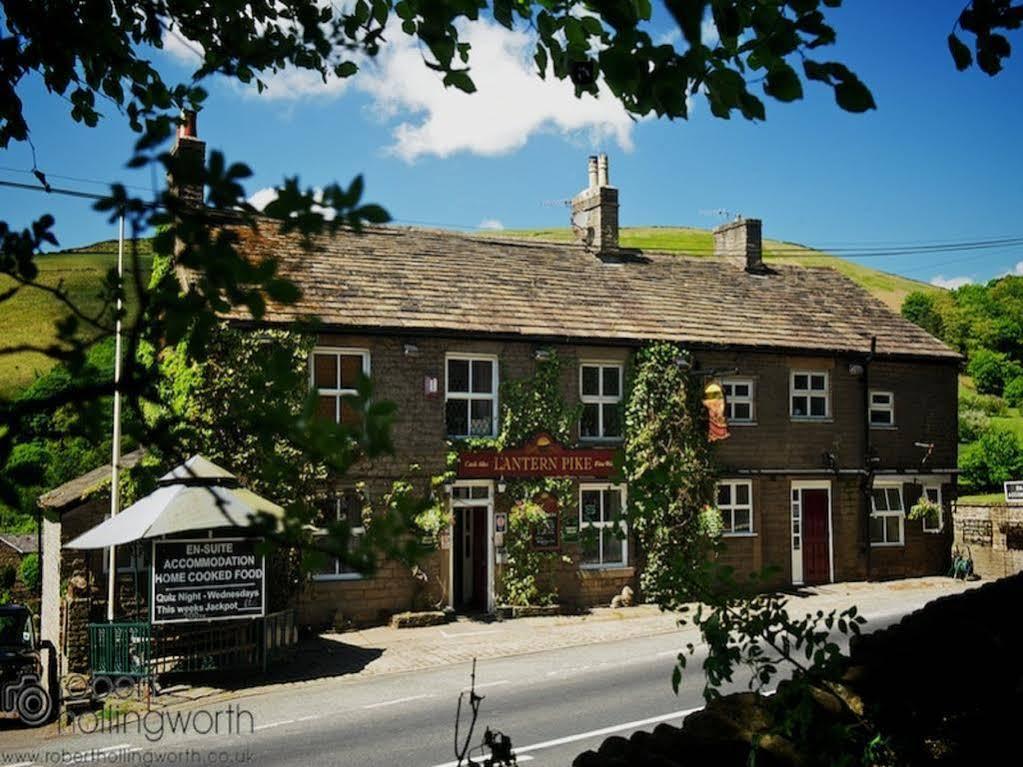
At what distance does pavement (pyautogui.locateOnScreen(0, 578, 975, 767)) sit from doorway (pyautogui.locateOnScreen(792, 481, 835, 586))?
431 cm

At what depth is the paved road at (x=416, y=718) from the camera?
9.80 meters

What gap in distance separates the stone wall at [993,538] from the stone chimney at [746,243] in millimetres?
9304

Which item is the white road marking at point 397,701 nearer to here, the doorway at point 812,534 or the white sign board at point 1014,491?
the doorway at point 812,534

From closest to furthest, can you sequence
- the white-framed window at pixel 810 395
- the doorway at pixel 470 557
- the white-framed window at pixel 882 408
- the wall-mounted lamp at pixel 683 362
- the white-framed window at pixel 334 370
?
the white-framed window at pixel 334 370, the doorway at pixel 470 557, the wall-mounted lamp at pixel 683 362, the white-framed window at pixel 810 395, the white-framed window at pixel 882 408

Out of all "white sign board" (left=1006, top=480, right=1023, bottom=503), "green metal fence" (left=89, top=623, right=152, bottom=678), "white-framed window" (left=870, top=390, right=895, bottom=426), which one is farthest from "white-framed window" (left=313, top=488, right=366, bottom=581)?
"white sign board" (left=1006, top=480, right=1023, bottom=503)

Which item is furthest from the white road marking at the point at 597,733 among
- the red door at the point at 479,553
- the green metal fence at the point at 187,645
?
the red door at the point at 479,553

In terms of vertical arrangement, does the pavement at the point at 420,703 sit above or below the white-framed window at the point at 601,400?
below

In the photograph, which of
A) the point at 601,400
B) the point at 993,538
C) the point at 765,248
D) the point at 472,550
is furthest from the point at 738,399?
the point at 765,248

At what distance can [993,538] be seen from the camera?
24078mm

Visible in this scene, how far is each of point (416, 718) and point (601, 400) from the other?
10.6 meters

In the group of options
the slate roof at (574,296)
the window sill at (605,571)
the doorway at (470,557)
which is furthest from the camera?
the window sill at (605,571)

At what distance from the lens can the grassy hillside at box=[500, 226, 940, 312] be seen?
98375 mm

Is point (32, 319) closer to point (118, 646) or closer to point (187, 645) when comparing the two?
point (187, 645)

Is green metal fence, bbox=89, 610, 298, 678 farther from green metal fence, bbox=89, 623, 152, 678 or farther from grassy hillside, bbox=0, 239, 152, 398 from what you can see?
grassy hillside, bbox=0, 239, 152, 398
